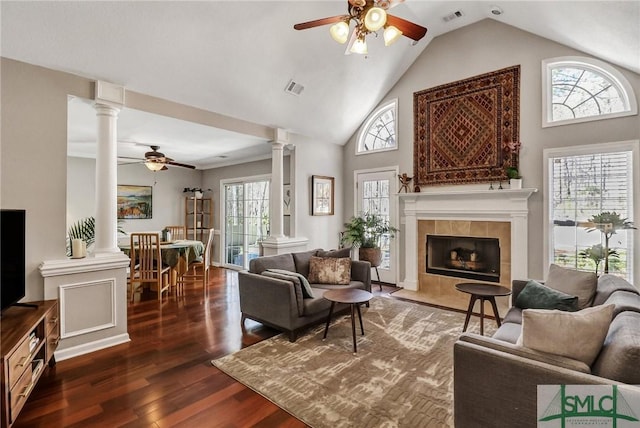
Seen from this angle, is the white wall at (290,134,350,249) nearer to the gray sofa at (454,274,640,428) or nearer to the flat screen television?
the flat screen television

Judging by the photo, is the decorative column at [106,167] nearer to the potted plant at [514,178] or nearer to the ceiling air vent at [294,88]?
the ceiling air vent at [294,88]

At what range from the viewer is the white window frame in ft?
11.5

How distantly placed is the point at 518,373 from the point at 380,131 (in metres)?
4.96

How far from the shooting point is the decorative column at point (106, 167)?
10.2ft

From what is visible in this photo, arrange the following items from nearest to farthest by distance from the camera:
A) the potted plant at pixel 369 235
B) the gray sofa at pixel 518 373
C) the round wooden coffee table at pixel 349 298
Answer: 1. the gray sofa at pixel 518 373
2. the round wooden coffee table at pixel 349 298
3. the potted plant at pixel 369 235

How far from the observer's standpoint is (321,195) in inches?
226

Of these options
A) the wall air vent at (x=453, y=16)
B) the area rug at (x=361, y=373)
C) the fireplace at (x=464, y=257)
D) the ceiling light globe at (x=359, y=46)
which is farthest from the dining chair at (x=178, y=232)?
the wall air vent at (x=453, y=16)

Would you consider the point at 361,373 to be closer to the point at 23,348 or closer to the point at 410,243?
the point at 23,348

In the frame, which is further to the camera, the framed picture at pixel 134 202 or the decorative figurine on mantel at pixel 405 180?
the framed picture at pixel 134 202

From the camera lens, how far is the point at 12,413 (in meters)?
1.74

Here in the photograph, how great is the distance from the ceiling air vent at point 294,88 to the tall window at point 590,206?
11.3ft

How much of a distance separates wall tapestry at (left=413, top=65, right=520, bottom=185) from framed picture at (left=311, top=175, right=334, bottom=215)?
1603 mm

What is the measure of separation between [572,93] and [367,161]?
3071mm

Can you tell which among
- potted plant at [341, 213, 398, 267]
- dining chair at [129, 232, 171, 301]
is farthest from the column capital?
potted plant at [341, 213, 398, 267]
